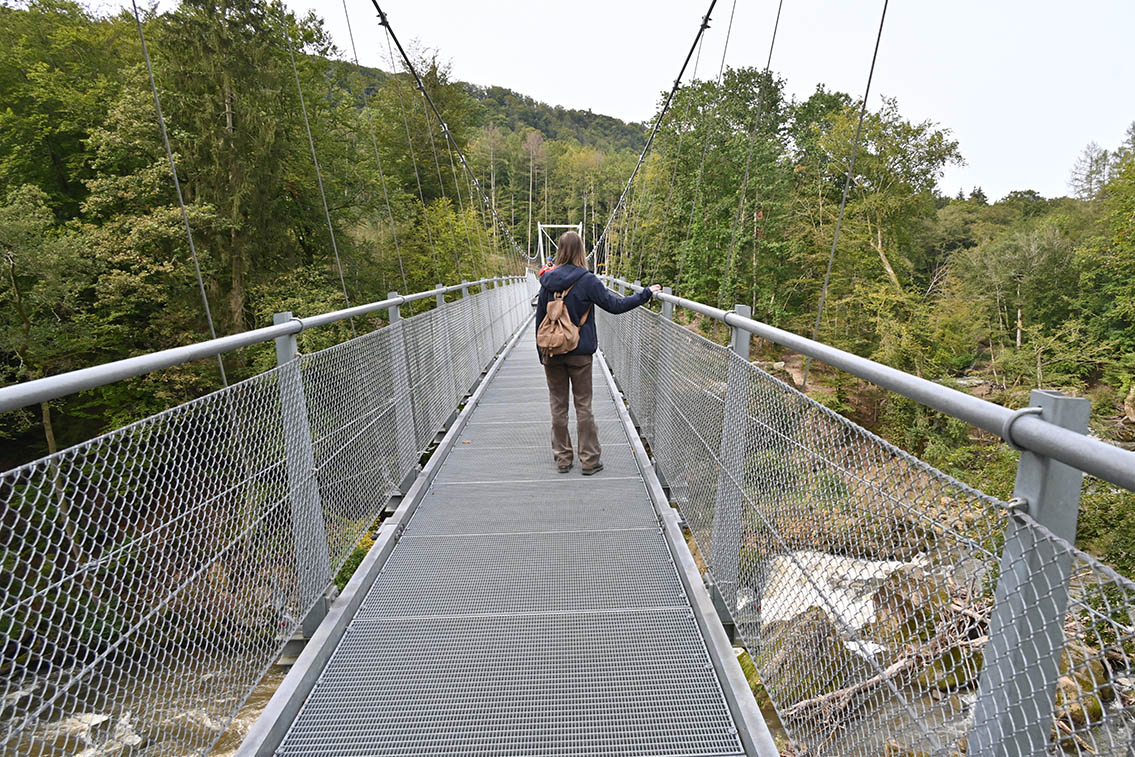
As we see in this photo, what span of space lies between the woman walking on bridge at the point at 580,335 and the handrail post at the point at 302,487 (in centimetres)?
151

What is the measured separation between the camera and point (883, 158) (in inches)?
952

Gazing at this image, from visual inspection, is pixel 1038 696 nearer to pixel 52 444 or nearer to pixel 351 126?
pixel 52 444

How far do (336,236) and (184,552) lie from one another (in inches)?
741

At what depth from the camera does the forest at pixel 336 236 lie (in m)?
12.6

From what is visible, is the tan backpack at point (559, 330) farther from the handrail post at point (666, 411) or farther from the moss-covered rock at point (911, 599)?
the moss-covered rock at point (911, 599)

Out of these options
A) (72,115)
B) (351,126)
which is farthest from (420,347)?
(351,126)

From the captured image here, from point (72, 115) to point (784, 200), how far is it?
78.7ft

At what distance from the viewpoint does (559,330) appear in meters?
3.30

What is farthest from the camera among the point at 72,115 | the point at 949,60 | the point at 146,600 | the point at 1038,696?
the point at 949,60

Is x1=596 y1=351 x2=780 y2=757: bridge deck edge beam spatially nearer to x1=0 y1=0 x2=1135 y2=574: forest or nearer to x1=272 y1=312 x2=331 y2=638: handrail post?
x1=272 y1=312 x2=331 y2=638: handrail post

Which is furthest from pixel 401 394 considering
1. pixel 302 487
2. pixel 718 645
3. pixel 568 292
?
pixel 718 645

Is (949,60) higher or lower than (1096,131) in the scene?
higher

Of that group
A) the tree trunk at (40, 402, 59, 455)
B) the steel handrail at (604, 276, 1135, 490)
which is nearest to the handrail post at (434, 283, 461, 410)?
the steel handrail at (604, 276, 1135, 490)

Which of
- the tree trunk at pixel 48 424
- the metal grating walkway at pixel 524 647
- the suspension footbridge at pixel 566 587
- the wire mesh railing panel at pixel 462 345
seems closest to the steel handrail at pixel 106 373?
the suspension footbridge at pixel 566 587
